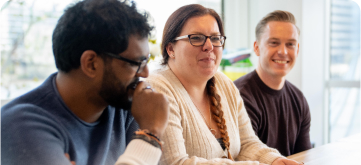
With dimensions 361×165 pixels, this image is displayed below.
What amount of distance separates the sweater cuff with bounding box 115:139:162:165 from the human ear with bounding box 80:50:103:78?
20 cm

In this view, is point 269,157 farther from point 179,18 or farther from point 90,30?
point 90,30

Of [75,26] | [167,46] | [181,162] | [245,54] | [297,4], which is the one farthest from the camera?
[297,4]

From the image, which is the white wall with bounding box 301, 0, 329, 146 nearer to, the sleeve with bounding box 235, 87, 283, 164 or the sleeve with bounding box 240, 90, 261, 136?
the sleeve with bounding box 240, 90, 261, 136

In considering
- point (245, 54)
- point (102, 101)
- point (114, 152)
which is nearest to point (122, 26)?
point (102, 101)

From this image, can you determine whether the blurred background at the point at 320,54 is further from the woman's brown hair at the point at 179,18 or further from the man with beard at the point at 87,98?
the man with beard at the point at 87,98

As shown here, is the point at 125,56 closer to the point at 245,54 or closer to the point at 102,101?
the point at 102,101

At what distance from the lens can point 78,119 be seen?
0.71m

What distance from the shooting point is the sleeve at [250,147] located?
122 centimetres

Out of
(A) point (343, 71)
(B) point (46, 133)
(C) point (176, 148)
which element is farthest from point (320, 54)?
(B) point (46, 133)

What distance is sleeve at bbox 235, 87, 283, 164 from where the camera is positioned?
47.9 inches

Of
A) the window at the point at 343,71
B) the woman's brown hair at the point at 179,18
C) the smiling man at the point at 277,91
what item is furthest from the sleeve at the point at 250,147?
the window at the point at 343,71

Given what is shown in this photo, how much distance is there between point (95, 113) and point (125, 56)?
0.53 feet

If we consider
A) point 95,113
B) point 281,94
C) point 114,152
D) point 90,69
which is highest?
point 90,69

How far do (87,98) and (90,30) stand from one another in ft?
0.51
